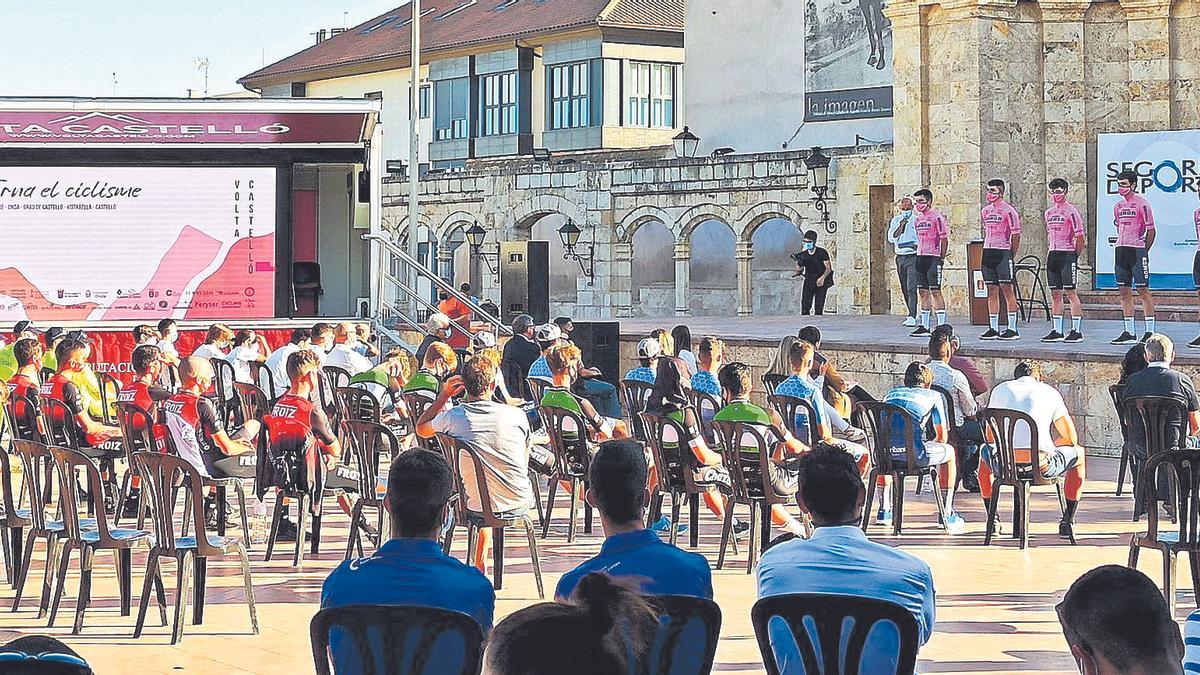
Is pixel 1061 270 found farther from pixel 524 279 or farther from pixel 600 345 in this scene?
pixel 524 279

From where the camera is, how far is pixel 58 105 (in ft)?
61.7

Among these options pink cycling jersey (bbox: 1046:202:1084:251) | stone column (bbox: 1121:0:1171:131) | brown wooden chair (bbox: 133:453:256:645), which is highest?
stone column (bbox: 1121:0:1171:131)

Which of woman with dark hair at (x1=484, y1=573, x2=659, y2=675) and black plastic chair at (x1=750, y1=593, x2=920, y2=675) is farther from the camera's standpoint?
black plastic chair at (x1=750, y1=593, x2=920, y2=675)

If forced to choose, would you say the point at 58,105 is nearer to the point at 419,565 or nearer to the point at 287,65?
the point at 419,565

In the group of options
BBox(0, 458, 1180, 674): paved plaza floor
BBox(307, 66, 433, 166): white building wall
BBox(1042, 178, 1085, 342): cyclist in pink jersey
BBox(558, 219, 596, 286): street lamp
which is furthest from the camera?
BBox(307, 66, 433, 166): white building wall

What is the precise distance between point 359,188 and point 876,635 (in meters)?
15.4

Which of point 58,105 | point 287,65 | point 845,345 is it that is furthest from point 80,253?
point 287,65

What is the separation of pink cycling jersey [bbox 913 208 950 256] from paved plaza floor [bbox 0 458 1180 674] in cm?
716

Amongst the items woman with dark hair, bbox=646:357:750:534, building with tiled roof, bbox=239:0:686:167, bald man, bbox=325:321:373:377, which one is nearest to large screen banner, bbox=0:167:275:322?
bald man, bbox=325:321:373:377

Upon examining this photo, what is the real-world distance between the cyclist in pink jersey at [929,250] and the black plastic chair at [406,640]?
15.0 metres

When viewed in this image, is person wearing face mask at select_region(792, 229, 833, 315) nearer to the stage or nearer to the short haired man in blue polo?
the stage

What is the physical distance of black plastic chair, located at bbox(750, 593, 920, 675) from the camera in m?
4.68

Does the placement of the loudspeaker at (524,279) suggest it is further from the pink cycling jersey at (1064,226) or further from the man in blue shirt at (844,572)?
the man in blue shirt at (844,572)

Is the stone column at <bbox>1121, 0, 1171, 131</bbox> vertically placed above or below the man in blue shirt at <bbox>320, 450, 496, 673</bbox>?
above
